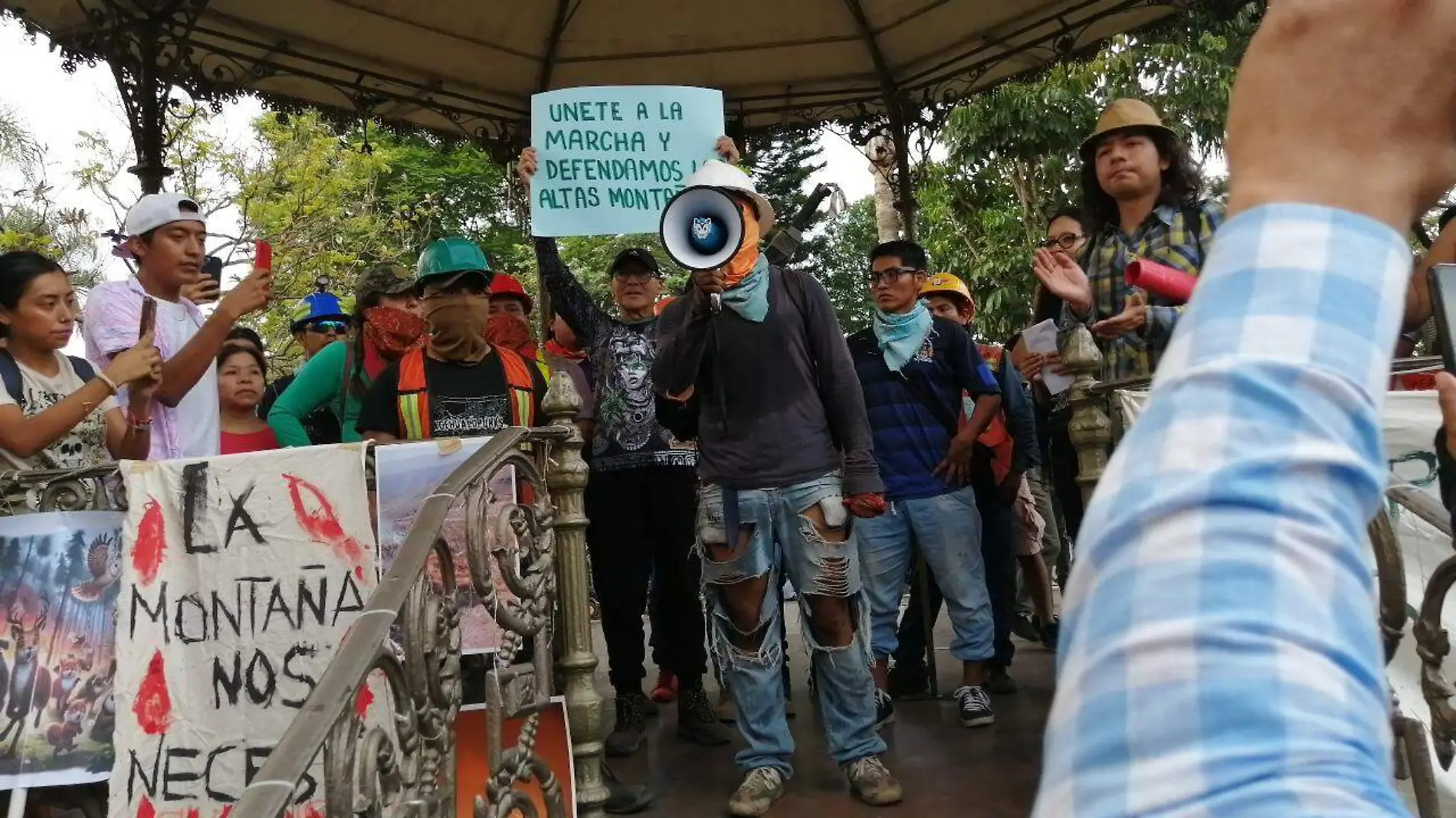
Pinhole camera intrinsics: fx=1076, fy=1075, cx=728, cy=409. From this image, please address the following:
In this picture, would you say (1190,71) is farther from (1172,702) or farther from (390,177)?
(390,177)

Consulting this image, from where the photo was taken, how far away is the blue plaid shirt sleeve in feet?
1.30

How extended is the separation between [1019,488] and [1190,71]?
1145 centimetres

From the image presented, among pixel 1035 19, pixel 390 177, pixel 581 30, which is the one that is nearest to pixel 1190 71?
pixel 1035 19

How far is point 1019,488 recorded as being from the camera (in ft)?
17.9

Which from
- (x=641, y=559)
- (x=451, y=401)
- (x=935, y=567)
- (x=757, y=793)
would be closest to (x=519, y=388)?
(x=451, y=401)

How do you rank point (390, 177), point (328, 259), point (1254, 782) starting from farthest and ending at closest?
point (390, 177)
point (328, 259)
point (1254, 782)

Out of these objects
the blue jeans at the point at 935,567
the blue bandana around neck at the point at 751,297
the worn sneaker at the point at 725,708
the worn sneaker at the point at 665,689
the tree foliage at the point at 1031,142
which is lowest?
the worn sneaker at the point at 725,708

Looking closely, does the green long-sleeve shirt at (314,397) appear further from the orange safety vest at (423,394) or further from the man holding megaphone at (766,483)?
the man holding megaphone at (766,483)

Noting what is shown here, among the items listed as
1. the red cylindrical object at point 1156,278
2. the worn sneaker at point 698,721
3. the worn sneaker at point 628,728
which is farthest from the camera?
the worn sneaker at point 698,721

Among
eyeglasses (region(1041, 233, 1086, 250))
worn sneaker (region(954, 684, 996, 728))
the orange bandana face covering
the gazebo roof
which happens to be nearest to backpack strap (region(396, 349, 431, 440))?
the orange bandana face covering

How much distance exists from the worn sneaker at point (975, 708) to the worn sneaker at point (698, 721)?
970 millimetres

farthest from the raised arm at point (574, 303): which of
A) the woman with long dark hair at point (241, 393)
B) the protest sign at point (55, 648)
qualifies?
the protest sign at point (55, 648)

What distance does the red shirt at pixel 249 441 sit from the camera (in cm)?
459

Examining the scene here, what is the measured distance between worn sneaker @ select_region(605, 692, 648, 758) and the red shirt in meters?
1.84
